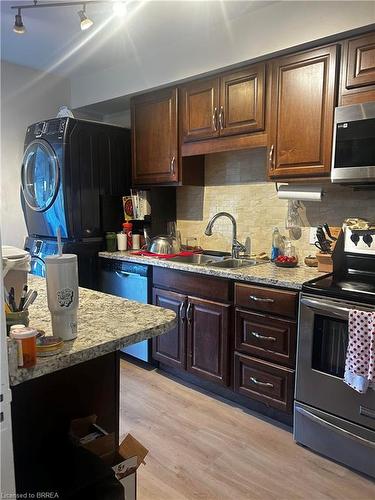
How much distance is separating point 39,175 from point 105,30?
1.28m

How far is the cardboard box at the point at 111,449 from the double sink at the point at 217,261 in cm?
152

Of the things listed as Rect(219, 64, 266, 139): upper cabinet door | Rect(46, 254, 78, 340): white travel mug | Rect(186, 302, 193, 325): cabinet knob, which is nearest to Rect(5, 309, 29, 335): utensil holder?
Rect(46, 254, 78, 340): white travel mug

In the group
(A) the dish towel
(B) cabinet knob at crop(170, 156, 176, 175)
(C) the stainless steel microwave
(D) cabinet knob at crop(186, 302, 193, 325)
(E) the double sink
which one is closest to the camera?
(A) the dish towel

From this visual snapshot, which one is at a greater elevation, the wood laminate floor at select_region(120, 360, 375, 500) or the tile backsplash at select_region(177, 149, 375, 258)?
the tile backsplash at select_region(177, 149, 375, 258)

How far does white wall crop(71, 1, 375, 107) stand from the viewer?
1999 millimetres

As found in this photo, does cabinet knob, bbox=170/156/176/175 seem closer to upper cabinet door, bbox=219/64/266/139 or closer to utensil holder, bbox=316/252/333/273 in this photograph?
upper cabinet door, bbox=219/64/266/139

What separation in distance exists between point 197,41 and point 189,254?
1.59 m

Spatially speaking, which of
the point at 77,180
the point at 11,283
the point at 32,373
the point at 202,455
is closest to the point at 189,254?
the point at 77,180

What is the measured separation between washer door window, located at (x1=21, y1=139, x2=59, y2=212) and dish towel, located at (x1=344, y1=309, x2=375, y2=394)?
2398 millimetres

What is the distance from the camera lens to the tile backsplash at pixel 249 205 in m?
2.45

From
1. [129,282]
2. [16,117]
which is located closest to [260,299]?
[129,282]

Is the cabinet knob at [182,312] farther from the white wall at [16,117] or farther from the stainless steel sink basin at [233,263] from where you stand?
the white wall at [16,117]

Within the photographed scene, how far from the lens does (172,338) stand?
269 cm

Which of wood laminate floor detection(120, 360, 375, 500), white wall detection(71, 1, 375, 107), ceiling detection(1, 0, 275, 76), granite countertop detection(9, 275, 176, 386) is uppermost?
ceiling detection(1, 0, 275, 76)
